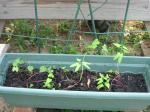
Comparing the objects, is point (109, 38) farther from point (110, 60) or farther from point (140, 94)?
point (140, 94)

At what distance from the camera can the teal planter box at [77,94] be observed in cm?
202

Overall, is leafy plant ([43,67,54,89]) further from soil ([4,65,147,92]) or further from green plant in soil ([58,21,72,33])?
green plant in soil ([58,21,72,33])

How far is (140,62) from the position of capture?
238cm

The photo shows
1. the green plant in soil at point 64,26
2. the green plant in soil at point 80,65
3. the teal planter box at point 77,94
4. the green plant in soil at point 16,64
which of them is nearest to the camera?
the teal planter box at point 77,94

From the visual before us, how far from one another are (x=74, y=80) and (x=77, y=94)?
0.29 metres

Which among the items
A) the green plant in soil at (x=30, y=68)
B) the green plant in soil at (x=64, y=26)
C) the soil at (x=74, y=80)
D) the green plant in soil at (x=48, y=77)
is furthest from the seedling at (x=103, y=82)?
the green plant in soil at (x=64, y=26)

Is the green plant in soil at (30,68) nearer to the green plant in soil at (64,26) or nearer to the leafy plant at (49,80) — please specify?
the leafy plant at (49,80)

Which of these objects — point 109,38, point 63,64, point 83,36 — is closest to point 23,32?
point 83,36

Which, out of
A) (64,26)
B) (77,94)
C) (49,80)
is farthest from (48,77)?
(64,26)

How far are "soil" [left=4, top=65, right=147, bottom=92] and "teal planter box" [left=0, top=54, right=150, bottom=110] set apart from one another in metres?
0.05

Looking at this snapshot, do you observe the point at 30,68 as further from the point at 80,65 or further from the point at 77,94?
the point at 77,94

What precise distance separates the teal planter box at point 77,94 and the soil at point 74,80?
0.05m

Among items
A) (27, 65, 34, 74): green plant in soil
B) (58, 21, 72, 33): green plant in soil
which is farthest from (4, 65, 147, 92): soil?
(58, 21, 72, 33): green plant in soil

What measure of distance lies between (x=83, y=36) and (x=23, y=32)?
0.61 m
